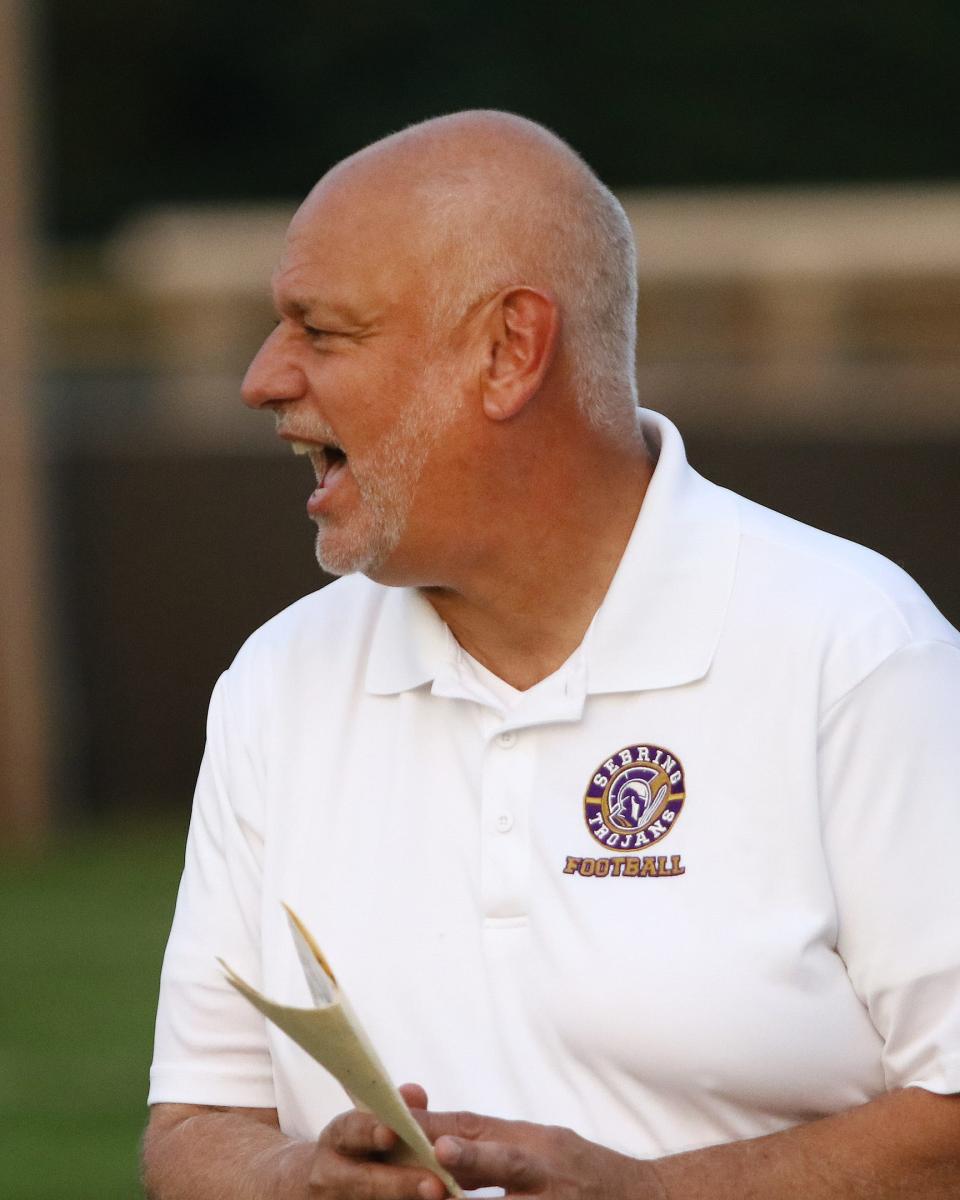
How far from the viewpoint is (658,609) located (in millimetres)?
2619

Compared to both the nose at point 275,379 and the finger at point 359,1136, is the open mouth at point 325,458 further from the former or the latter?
the finger at point 359,1136

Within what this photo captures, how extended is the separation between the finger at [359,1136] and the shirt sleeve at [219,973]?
0.34m

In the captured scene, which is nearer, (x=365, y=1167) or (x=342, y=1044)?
(x=342, y=1044)

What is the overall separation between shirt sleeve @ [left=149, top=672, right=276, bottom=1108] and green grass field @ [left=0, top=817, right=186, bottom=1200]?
8.49ft

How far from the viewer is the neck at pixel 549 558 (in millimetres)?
2643

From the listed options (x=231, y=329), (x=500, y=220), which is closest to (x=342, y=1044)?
(x=500, y=220)

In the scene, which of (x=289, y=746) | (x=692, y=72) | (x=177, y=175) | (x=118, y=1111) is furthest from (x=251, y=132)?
(x=289, y=746)

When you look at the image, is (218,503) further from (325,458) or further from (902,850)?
(902,850)

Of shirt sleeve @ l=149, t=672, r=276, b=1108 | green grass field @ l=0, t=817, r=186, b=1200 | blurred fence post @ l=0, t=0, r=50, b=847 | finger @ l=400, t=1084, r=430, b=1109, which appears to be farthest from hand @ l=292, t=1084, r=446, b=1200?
blurred fence post @ l=0, t=0, r=50, b=847

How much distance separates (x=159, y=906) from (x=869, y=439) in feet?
12.1

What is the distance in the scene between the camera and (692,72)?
1047 inches

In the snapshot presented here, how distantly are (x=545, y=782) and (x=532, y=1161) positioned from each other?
446mm

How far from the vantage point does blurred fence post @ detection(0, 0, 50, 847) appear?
33.8 feet

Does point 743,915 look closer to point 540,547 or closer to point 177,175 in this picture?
point 540,547
